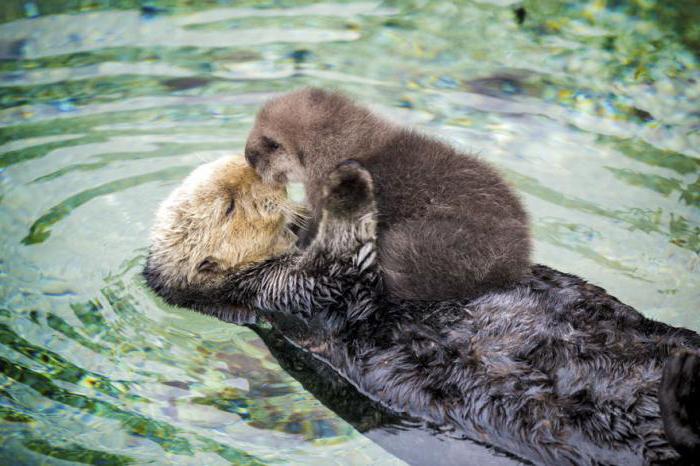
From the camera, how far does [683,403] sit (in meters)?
2.45

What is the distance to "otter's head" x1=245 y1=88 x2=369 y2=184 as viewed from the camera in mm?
3422

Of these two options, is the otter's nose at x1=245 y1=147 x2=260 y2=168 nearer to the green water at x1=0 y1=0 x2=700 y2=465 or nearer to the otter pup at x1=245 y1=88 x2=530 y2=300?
the otter pup at x1=245 y1=88 x2=530 y2=300

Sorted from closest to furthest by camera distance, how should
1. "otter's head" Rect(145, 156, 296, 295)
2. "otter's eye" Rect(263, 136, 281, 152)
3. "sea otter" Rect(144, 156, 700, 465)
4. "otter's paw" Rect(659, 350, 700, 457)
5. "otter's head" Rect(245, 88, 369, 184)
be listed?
"otter's paw" Rect(659, 350, 700, 457)
"sea otter" Rect(144, 156, 700, 465)
"otter's head" Rect(245, 88, 369, 184)
"otter's eye" Rect(263, 136, 281, 152)
"otter's head" Rect(145, 156, 296, 295)

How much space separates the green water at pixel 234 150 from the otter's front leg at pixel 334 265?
0.30 meters

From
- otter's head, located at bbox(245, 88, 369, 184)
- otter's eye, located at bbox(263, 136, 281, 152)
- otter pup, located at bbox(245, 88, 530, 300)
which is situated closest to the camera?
otter pup, located at bbox(245, 88, 530, 300)

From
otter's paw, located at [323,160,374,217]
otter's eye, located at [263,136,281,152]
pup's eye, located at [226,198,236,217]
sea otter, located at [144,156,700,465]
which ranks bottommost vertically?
sea otter, located at [144,156,700,465]

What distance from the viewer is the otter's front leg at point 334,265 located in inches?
125

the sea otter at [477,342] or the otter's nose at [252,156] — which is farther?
the otter's nose at [252,156]

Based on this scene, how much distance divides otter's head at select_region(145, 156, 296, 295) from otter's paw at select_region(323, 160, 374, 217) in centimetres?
53

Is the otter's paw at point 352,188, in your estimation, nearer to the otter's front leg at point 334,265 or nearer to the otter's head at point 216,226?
the otter's front leg at point 334,265

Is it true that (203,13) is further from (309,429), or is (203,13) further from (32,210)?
(309,429)

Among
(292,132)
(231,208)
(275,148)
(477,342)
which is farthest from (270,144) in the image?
(477,342)

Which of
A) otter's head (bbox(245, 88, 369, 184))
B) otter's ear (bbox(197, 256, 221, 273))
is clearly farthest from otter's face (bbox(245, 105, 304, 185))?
otter's ear (bbox(197, 256, 221, 273))

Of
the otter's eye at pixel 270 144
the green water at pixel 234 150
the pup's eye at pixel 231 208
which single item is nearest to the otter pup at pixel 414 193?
the otter's eye at pixel 270 144
